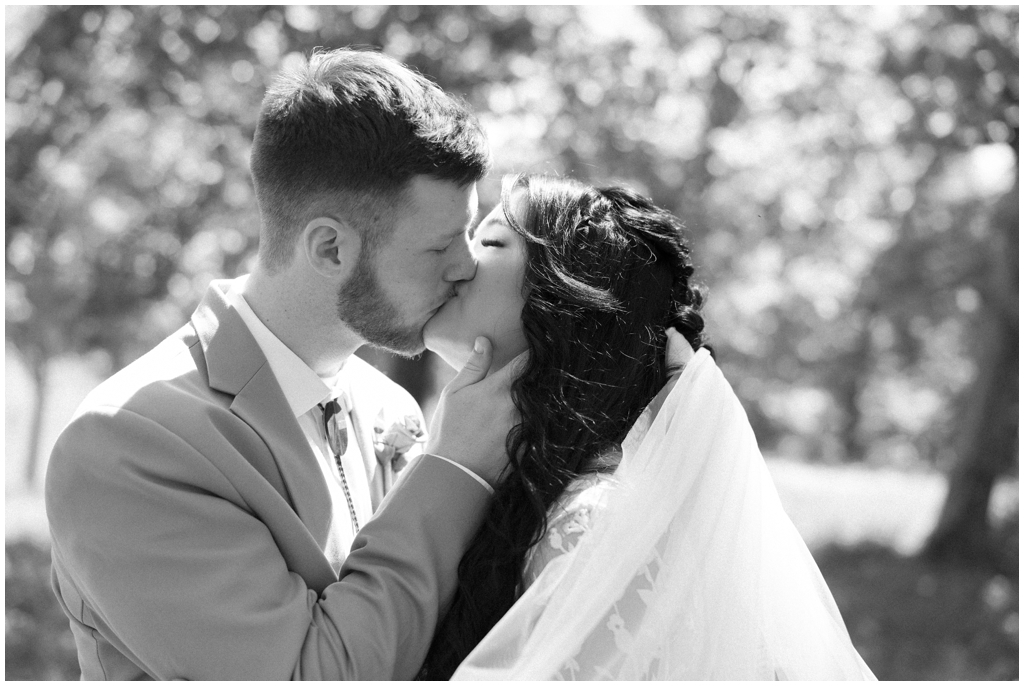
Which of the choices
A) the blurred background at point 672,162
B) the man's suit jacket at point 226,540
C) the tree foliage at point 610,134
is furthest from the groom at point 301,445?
the tree foliage at point 610,134

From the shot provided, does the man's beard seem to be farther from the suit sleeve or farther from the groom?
the suit sleeve

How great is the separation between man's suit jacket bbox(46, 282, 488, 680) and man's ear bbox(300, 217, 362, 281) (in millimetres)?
376

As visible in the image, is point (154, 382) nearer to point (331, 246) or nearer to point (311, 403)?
point (311, 403)

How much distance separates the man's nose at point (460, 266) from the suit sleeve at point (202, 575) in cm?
84

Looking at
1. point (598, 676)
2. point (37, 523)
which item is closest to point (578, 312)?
point (598, 676)

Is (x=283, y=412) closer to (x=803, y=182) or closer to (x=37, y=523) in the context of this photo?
(x=803, y=182)

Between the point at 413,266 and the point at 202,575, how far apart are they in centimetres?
109

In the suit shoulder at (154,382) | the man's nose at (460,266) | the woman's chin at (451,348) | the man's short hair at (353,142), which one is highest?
the man's short hair at (353,142)

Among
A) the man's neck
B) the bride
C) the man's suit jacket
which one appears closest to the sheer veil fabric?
the bride

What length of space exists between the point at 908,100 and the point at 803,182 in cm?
149

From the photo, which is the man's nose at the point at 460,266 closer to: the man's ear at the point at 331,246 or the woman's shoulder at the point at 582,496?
the man's ear at the point at 331,246

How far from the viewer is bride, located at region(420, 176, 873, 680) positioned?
2.44m

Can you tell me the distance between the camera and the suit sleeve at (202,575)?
2207mm

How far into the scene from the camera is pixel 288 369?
9.05 ft
